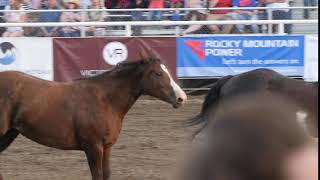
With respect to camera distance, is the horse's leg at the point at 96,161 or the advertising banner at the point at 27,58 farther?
the advertising banner at the point at 27,58

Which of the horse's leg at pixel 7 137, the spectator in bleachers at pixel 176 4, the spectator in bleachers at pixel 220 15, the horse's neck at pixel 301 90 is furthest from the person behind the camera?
the spectator in bleachers at pixel 176 4

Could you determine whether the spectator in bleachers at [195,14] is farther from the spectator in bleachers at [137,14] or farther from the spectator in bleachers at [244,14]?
the spectator in bleachers at [137,14]

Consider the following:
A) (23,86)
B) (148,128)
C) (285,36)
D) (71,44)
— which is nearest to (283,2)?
(285,36)

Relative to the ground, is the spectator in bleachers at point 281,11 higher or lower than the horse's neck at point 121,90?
higher

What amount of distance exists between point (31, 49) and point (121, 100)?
6035mm

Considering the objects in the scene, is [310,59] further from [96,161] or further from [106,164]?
[96,161]

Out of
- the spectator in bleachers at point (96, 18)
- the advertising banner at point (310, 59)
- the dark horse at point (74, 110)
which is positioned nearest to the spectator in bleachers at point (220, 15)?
the advertising banner at point (310, 59)

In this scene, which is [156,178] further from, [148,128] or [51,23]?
[51,23]

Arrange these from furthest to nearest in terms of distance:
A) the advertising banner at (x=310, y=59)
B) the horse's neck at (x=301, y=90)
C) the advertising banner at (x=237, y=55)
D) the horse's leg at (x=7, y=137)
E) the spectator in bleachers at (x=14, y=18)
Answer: the spectator in bleachers at (x=14, y=18)
the advertising banner at (x=237, y=55)
the advertising banner at (x=310, y=59)
the horse's leg at (x=7, y=137)
the horse's neck at (x=301, y=90)

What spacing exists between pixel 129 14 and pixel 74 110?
296 inches

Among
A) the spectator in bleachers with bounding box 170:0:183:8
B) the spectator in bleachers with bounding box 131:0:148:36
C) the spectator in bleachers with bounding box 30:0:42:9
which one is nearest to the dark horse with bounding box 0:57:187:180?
the spectator in bleachers with bounding box 131:0:148:36

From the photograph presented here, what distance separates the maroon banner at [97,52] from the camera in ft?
40.4

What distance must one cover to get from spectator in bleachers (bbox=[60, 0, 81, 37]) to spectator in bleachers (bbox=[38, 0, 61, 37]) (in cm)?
11

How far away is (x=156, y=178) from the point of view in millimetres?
7211
